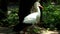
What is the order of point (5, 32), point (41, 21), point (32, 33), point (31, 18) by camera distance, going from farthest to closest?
point (41, 21)
point (5, 32)
point (32, 33)
point (31, 18)

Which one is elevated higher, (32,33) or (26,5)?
(26,5)

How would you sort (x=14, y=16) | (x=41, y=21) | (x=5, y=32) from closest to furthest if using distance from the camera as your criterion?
(x=5, y=32), (x=41, y=21), (x=14, y=16)

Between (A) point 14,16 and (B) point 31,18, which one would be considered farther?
(A) point 14,16

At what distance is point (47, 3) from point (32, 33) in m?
2.63

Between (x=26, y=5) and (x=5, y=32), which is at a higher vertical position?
(x=26, y=5)

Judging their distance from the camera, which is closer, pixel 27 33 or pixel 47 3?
pixel 27 33

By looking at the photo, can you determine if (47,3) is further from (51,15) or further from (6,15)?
(6,15)

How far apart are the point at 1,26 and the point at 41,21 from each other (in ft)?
5.01

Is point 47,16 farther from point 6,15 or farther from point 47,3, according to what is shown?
point 6,15

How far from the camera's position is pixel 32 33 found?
644 centimetres

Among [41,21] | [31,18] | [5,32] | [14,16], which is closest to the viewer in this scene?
[31,18]

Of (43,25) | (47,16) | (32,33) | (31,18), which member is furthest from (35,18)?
(47,16)

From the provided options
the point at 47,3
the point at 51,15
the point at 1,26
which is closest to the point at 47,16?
the point at 51,15

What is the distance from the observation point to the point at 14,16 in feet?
27.5
